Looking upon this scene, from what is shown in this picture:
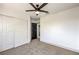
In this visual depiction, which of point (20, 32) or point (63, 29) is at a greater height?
point (63, 29)

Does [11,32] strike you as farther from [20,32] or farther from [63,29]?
[63,29]

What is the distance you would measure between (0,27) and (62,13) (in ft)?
11.0

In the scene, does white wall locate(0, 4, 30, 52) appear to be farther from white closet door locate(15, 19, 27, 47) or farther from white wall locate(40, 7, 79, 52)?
white wall locate(40, 7, 79, 52)

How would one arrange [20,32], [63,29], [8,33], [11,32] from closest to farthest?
[8,33] < [11,32] < [63,29] < [20,32]

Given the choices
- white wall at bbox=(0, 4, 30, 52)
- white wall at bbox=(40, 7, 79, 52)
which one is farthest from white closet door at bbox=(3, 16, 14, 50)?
white wall at bbox=(40, 7, 79, 52)

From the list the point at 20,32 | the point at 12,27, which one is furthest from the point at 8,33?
the point at 20,32

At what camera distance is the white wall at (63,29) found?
3.44 meters

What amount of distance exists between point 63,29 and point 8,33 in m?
3.03

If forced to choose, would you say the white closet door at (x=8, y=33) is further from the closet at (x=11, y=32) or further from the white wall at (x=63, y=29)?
the white wall at (x=63, y=29)

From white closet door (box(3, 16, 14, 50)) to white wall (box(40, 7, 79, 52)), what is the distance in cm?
260

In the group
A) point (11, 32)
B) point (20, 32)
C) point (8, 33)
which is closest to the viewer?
point (8, 33)

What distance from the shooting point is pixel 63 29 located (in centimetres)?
409
